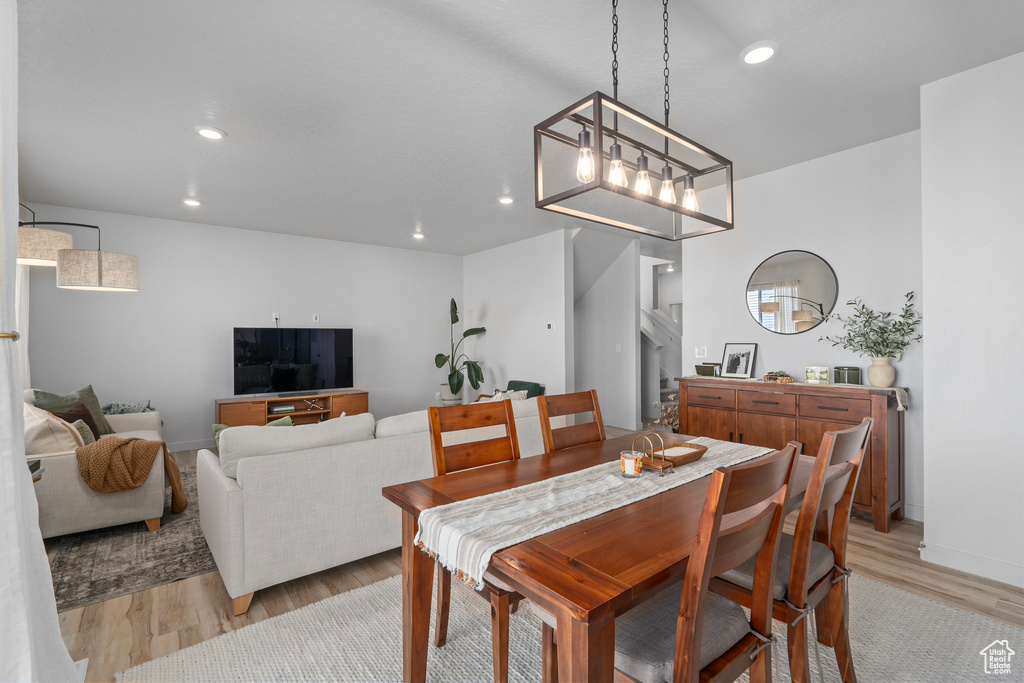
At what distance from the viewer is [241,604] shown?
214cm

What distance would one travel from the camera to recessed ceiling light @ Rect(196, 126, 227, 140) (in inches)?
117

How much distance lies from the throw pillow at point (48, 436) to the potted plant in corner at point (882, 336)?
5.17 m

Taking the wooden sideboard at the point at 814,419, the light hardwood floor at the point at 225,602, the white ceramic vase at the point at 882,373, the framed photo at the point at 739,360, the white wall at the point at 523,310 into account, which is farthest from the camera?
the white wall at the point at 523,310

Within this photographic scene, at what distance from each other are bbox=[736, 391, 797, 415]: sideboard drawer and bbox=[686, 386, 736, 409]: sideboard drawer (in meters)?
0.05

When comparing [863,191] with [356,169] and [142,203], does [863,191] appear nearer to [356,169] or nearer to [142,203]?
[356,169]

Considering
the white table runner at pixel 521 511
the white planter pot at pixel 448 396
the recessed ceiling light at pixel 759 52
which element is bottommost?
the white planter pot at pixel 448 396

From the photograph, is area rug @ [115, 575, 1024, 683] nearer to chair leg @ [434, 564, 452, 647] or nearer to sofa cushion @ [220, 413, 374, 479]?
chair leg @ [434, 564, 452, 647]

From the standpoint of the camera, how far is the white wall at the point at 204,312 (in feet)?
15.6

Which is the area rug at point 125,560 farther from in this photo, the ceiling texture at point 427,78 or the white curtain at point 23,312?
the ceiling texture at point 427,78

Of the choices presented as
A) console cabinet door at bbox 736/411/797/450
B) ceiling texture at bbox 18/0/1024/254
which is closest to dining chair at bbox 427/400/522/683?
ceiling texture at bbox 18/0/1024/254

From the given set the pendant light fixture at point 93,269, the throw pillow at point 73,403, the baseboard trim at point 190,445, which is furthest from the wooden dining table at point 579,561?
the baseboard trim at point 190,445

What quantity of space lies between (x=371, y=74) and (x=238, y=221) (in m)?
3.72

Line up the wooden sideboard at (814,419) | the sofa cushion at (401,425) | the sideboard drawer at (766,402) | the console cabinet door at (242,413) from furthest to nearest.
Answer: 1. the console cabinet door at (242,413)
2. the sideboard drawer at (766,402)
3. the wooden sideboard at (814,419)
4. the sofa cushion at (401,425)

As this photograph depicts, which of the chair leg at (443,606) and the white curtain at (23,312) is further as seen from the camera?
the white curtain at (23,312)
